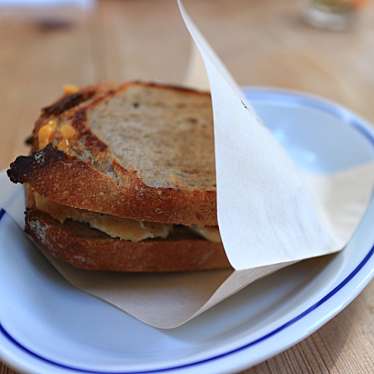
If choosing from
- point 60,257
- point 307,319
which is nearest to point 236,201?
point 307,319

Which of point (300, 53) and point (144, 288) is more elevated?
point (144, 288)

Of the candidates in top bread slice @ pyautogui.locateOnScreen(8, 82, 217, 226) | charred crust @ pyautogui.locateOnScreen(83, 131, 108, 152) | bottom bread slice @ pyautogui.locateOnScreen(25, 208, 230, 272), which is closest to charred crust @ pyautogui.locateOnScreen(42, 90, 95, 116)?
top bread slice @ pyautogui.locateOnScreen(8, 82, 217, 226)

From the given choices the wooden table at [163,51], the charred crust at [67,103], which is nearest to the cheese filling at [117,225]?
the charred crust at [67,103]

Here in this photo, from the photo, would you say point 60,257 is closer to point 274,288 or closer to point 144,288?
point 144,288

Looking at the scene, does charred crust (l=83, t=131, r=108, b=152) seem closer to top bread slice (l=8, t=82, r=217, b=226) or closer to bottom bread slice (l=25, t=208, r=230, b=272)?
top bread slice (l=8, t=82, r=217, b=226)

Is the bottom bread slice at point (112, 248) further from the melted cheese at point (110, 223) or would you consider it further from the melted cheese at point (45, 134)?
the melted cheese at point (45, 134)

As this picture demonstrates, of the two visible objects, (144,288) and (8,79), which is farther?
(8,79)

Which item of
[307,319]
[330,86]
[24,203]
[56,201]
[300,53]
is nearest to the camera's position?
[307,319]
